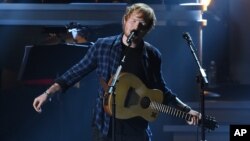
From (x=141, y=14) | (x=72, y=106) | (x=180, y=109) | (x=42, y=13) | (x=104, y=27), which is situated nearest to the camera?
(x=141, y=14)

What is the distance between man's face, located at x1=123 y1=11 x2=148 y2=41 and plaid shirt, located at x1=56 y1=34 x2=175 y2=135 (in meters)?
0.14

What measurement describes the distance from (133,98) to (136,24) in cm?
57

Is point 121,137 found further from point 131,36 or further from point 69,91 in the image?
point 69,91

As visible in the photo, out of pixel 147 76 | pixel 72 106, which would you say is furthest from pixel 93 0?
pixel 147 76

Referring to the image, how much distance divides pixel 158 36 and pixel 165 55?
251mm

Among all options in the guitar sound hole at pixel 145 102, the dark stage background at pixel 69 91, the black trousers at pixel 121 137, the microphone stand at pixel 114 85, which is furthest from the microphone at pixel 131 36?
the dark stage background at pixel 69 91

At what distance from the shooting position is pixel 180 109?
13.0 feet

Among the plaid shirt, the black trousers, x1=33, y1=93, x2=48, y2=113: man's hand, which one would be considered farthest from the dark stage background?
the black trousers

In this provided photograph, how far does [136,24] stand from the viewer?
3660 mm

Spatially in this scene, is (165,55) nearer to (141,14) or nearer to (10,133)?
(10,133)

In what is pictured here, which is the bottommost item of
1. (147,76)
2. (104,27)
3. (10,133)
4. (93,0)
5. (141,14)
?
(10,133)

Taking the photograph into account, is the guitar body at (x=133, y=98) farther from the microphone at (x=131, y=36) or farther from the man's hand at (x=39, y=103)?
the man's hand at (x=39, y=103)

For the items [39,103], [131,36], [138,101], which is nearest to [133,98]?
[138,101]

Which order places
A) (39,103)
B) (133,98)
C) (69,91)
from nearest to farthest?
(39,103)
(133,98)
(69,91)
